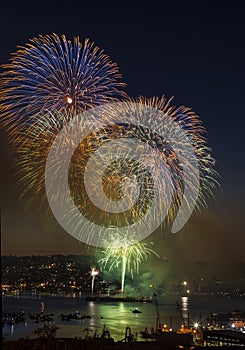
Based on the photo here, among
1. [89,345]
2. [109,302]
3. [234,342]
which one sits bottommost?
[109,302]

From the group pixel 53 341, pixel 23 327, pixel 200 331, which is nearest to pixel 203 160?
pixel 53 341

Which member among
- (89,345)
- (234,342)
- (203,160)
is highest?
(203,160)

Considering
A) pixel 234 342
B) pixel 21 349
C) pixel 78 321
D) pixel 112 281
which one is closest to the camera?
pixel 21 349

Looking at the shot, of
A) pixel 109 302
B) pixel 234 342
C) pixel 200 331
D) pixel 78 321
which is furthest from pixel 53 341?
pixel 109 302

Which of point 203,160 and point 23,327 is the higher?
point 203,160

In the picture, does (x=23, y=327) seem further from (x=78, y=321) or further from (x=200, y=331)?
(x=200, y=331)

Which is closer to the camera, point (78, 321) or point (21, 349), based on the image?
point (21, 349)

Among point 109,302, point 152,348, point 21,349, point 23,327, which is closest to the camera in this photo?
point 21,349

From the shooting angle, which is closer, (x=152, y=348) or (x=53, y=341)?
(x=53, y=341)

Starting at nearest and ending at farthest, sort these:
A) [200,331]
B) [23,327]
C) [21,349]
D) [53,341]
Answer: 1. [21,349]
2. [53,341]
3. [200,331]
4. [23,327]

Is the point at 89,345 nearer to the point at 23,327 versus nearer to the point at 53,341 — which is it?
the point at 53,341
